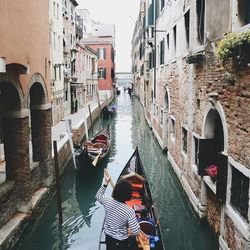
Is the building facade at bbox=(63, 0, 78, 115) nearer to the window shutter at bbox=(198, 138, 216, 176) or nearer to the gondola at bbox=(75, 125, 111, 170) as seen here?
the gondola at bbox=(75, 125, 111, 170)

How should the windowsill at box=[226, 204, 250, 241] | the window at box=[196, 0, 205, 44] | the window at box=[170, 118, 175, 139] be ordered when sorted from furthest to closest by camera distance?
the window at box=[170, 118, 175, 139], the window at box=[196, 0, 205, 44], the windowsill at box=[226, 204, 250, 241]

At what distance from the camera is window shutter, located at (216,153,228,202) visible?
493cm

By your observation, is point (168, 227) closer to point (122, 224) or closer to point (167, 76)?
point (122, 224)

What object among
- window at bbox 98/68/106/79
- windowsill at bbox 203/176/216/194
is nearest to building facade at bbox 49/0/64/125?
windowsill at bbox 203/176/216/194

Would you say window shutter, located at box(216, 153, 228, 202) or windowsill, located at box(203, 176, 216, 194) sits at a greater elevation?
window shutter, located at box(216, 153, 228, 202)

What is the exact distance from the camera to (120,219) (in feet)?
11.2

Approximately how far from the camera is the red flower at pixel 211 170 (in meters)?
5.56

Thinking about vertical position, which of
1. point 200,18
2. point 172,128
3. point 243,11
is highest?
point 200,18

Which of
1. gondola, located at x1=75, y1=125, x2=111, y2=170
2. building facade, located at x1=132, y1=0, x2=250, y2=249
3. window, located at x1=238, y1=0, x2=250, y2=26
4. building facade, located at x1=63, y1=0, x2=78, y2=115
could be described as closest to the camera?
building facade, located at x1=132, y1=0, x2=250, y2=249

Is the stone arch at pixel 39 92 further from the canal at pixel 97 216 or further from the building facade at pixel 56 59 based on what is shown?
the building facade at pixel 56 59

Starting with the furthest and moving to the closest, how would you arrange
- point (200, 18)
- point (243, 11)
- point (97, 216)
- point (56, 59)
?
1. point (56, 59)
2. point (97, 216)
3. point (200, 18)
4. point (243, 11)

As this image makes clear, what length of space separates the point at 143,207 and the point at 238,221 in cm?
180

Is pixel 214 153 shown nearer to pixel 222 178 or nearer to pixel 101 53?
pixel 222 178

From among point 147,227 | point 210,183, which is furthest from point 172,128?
point 147,227
